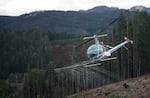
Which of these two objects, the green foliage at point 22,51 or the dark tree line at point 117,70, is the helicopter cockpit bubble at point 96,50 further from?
the green foliage at point 22,51

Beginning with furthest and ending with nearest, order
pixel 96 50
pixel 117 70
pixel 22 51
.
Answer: pixel 22 51, pixel 117 70, pixel 96 50

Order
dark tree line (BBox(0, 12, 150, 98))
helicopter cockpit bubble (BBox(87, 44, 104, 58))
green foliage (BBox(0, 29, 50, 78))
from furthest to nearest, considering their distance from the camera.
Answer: green foliage (BBox(0, 29, 50, 78))
dark tree line (BBox(0, 12, 150, 98))
helicopter cockpit bubble (BBox(87, 44, 104, 58))

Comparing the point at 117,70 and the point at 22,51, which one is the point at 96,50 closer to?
the point at 117,70

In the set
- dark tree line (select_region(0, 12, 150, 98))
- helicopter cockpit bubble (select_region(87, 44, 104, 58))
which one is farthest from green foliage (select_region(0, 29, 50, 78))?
helicopter cockpit bubble (select_region(87, 44, 104, 58))

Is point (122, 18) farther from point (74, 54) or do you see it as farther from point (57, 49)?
point (57, 49)

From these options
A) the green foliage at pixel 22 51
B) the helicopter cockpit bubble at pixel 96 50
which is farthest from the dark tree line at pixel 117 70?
the green foliage at pixel 22 51

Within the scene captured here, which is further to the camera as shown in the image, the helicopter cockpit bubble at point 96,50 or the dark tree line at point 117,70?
the dark tree line at point 117,70

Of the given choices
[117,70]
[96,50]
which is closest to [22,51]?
[117,70]

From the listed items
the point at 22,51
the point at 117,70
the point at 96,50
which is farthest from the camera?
the point at 22,51

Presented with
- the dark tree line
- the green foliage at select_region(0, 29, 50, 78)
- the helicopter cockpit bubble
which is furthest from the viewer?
the green foliage at select_region(0, 29, 50, 78)

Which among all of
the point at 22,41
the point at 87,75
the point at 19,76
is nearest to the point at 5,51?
the point at 22,41

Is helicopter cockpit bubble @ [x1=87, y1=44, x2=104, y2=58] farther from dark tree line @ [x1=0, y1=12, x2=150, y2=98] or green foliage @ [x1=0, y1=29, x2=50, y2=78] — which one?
green foliage @ [x1=0, y1=29, x2=50, y2=78]

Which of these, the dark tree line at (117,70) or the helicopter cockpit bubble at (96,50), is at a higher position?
the helicopter cockpit bubble at (96,50)
